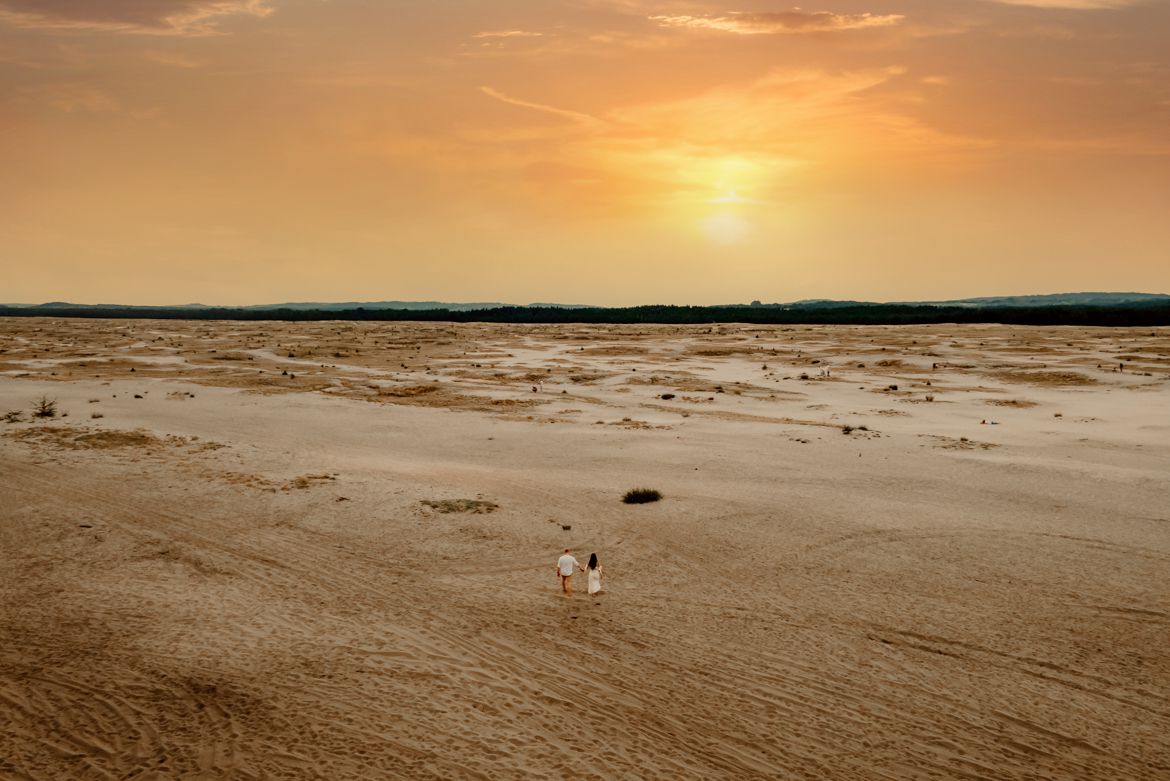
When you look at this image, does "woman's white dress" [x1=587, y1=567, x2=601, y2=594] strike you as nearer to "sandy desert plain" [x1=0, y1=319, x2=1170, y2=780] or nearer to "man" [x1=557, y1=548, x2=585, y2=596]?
"sandy desert plain" [x1=0, y1=319, x2=1170, y2=780]

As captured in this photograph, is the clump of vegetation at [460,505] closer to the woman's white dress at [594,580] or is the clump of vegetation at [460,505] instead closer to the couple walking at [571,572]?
the couple walking at [571,572]

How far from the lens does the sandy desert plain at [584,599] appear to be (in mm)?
11070

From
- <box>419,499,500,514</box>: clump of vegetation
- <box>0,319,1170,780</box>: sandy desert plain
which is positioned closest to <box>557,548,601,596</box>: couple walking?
<box>0,319,1170,780</box>: sandy desert plain

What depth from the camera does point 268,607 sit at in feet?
51.1

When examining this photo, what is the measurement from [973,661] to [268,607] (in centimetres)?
1434

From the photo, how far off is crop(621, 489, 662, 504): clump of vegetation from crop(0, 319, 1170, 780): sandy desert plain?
45 cm

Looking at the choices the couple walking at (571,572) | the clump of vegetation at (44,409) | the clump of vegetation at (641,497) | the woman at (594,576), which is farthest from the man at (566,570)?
the clump of vegetation at (44,409)

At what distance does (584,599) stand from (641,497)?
26.0ft

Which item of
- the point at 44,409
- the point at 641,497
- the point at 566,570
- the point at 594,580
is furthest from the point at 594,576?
the point at 44,409

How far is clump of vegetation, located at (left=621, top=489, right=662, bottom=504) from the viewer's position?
23991 mm

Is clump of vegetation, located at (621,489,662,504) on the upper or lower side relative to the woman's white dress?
upper

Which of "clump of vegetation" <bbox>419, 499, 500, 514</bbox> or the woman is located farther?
"clump of vegetation" <bbox>419, 499, 500, 514</bbox>

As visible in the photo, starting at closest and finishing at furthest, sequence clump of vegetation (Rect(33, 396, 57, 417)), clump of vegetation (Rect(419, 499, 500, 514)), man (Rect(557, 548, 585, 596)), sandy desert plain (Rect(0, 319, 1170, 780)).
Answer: sandy desert plain (Rect(0, 319, 1170, 780)) < man (Rect(557, 548, 585, 596)) < clump of vegetation (Rect(419, 499, 500, 514)) < clump of vegetation (Rect(33, 396, 57, 417))

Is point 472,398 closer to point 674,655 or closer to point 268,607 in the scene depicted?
point 268,607
